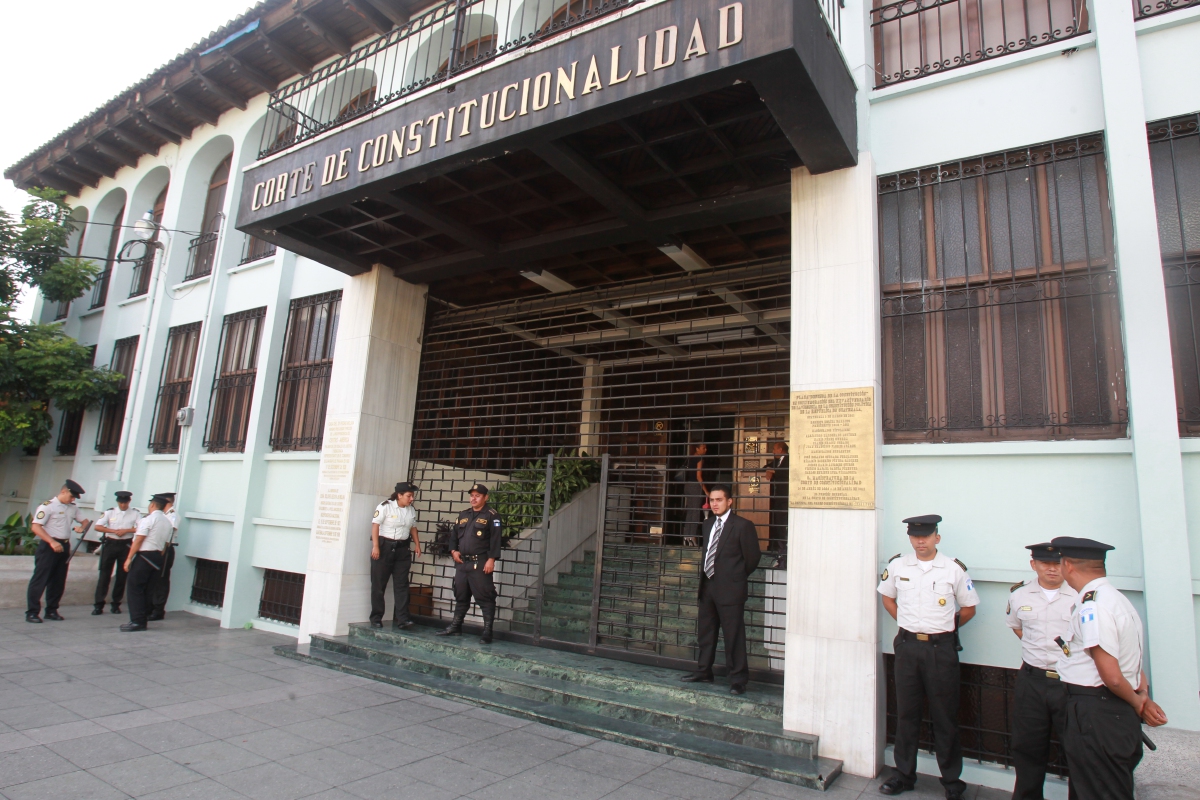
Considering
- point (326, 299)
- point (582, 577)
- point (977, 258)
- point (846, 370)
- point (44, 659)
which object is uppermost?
point (326, 299)

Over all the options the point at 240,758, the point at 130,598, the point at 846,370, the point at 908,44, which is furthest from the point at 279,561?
the point at 908,44

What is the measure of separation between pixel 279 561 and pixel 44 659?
2.77 m

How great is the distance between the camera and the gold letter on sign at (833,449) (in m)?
5.02

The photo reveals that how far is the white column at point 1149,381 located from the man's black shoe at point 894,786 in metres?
1.57

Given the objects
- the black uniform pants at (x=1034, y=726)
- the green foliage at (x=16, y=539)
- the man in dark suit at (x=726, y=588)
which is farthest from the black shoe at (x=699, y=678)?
the green foliage at (x=16, y=539)

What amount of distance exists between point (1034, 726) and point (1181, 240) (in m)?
3.35

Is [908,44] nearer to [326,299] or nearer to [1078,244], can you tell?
[1078,244]

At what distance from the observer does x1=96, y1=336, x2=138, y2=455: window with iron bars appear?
42.0ft

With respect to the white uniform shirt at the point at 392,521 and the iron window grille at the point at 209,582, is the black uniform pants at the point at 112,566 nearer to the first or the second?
the iron window grille at the point at 209,582

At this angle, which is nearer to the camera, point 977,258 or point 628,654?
point 977,258

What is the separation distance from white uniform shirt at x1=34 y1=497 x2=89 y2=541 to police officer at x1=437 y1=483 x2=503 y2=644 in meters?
5.69

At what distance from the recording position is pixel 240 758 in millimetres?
4375

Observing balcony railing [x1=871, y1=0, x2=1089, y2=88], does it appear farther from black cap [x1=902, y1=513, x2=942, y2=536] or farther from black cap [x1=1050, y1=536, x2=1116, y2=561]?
black cap [x1=1050, y1=536, x2=1116, y2=561]

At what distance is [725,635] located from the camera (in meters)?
5.63
